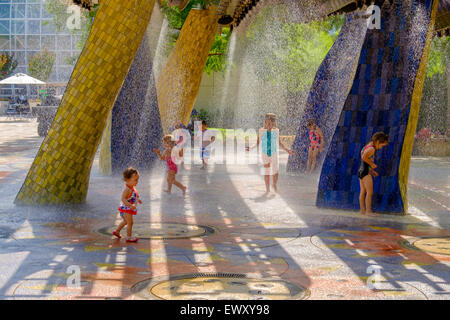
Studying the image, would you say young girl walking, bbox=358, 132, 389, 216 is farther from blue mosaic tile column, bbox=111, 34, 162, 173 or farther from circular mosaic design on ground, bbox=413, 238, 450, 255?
blue mosaic tile column, bbox=111, 34, 162, 173

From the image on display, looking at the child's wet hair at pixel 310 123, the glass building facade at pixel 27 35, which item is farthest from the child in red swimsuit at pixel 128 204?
the glass building facade at pixel 27 35

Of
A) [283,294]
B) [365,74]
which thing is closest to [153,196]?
[365,74]

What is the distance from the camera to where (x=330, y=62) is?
16453 mm

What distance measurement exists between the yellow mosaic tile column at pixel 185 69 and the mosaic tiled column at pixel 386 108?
27.1 feet

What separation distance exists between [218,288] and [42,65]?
6657 centimetres

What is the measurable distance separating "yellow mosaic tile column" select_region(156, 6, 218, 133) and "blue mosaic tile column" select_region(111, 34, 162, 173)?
5.68 ft

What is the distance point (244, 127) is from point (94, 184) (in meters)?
25.9

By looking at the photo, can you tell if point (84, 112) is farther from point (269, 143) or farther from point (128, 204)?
point (269, 143)

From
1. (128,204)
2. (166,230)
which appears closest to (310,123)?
(166,230)

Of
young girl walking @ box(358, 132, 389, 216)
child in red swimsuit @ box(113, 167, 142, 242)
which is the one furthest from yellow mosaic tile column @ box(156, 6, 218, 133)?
child in red swimsuit @ box(113, 167, 142, 242)

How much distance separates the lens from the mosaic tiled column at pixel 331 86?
52.7 ft

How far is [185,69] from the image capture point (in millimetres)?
18891

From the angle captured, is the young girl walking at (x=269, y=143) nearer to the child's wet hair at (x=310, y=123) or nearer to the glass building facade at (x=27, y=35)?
the child's wet hair at (x=310, y=123)

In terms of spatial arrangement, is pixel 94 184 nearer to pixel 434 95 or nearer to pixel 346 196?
pixel 346 196
